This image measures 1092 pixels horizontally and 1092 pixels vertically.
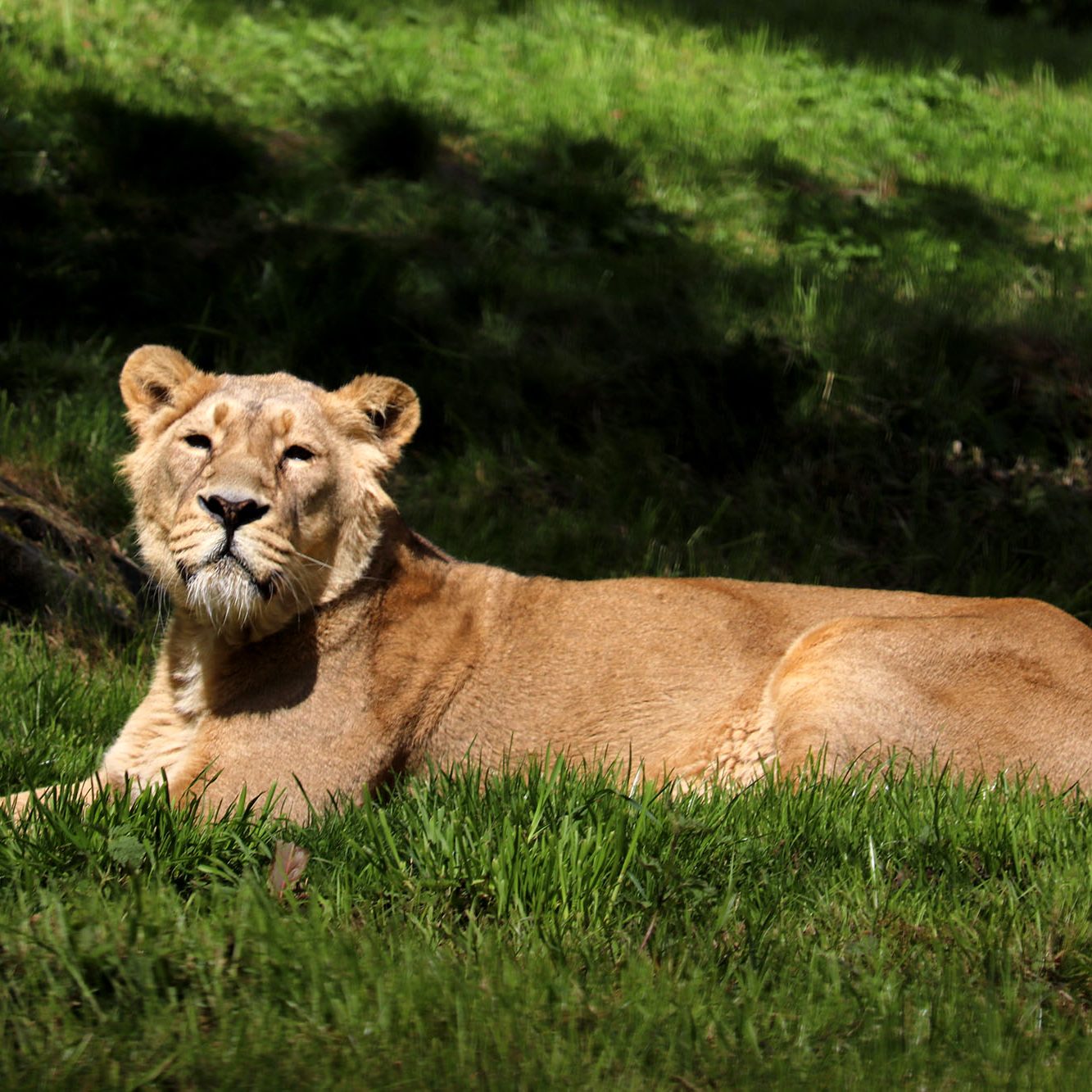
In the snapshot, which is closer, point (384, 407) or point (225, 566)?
point (225, 566)

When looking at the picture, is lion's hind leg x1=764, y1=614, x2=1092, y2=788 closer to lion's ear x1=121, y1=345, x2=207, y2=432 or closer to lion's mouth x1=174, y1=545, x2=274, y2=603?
lion's mouth x1=174, y1=545, x2=274, y2=603

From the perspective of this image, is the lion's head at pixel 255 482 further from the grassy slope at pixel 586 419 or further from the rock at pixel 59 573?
the rock at pixel 59 573

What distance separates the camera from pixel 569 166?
919 centimetres

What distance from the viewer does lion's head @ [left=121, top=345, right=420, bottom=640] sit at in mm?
3904

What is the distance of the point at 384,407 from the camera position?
4.56m

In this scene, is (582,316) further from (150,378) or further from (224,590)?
(224,590)

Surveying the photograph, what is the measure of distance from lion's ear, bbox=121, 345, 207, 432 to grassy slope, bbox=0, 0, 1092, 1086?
1.02 metres

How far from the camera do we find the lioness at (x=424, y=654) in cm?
398

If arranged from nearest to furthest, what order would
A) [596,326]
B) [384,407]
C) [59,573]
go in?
[384,407], [59,573], [596,326]

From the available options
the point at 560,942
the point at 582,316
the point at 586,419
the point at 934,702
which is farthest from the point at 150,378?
the point at 582,316

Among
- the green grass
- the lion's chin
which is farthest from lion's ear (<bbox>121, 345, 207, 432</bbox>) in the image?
the green grass

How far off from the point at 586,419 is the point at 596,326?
73cm

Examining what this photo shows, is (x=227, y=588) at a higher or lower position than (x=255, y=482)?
lower

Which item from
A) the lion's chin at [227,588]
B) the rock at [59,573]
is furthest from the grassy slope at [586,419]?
the lion's chin at [227,588]
